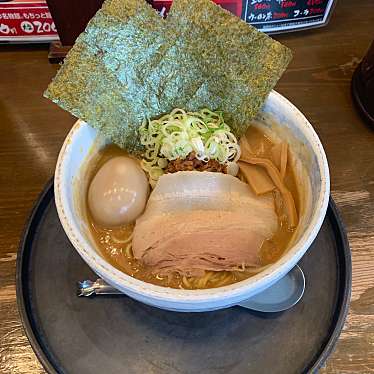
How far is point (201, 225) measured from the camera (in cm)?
100

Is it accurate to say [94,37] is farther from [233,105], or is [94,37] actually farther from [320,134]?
[320,134]

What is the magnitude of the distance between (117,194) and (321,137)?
0.77 metres

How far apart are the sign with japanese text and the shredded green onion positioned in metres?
0.53

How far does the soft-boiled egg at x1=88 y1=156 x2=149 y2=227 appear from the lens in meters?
1.04

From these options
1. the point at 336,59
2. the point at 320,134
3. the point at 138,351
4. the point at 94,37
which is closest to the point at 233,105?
the point at 94,37

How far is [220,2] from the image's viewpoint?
→ 1.47 metres

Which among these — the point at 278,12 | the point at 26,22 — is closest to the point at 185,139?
the point at 278,12

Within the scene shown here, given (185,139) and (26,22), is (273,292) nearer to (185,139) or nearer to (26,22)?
(185,139)

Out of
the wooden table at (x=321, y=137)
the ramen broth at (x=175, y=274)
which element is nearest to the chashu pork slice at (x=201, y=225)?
the ramen broth at (x=175, y=274)

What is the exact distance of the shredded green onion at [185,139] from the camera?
3.64ft

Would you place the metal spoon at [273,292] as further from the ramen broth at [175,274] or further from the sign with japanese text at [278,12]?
the sign with japanese text at [278,12]

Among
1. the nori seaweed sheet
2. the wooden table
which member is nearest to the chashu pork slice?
the nori seaweed sheet

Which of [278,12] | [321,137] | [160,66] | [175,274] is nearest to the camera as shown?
[175,274]

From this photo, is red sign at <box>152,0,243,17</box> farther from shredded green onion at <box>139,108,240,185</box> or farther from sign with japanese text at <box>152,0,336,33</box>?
shredded green onion at <box>139,108,240,185</box>
